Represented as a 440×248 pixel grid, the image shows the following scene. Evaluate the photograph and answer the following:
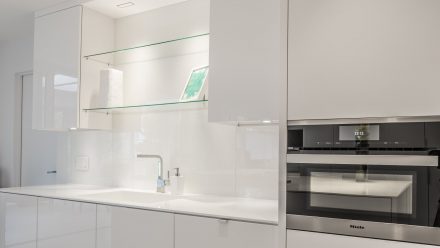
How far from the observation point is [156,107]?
8.79 feet

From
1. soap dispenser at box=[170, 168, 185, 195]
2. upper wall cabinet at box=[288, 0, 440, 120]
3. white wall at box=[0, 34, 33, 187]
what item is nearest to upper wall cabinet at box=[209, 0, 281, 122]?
upper wall cabinet at box=[288, 0, 440, 120]

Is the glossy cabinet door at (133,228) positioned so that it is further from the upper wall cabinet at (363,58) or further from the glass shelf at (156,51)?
the glass shelf at (156,51)

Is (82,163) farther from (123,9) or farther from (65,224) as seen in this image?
(123,9)

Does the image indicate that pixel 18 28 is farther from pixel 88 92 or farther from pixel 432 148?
pixel 432 148

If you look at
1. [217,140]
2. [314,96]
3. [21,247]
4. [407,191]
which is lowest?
[21,247]

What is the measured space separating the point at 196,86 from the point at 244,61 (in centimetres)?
57

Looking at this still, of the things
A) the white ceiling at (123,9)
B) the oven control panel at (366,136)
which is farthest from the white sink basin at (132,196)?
the white ceiling at (123,9)

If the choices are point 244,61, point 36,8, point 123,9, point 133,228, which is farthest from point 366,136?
point 36,8

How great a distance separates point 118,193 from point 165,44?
1135mm

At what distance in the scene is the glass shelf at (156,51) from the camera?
255 cm

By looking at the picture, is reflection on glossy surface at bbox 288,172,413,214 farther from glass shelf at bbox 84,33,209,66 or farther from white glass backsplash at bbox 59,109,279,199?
glass shelf at bbox 84,33,209,66

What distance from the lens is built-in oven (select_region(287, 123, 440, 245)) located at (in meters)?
1.34

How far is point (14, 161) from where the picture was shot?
3.92 meters

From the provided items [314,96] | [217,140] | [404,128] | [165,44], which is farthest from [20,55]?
[404,128]
